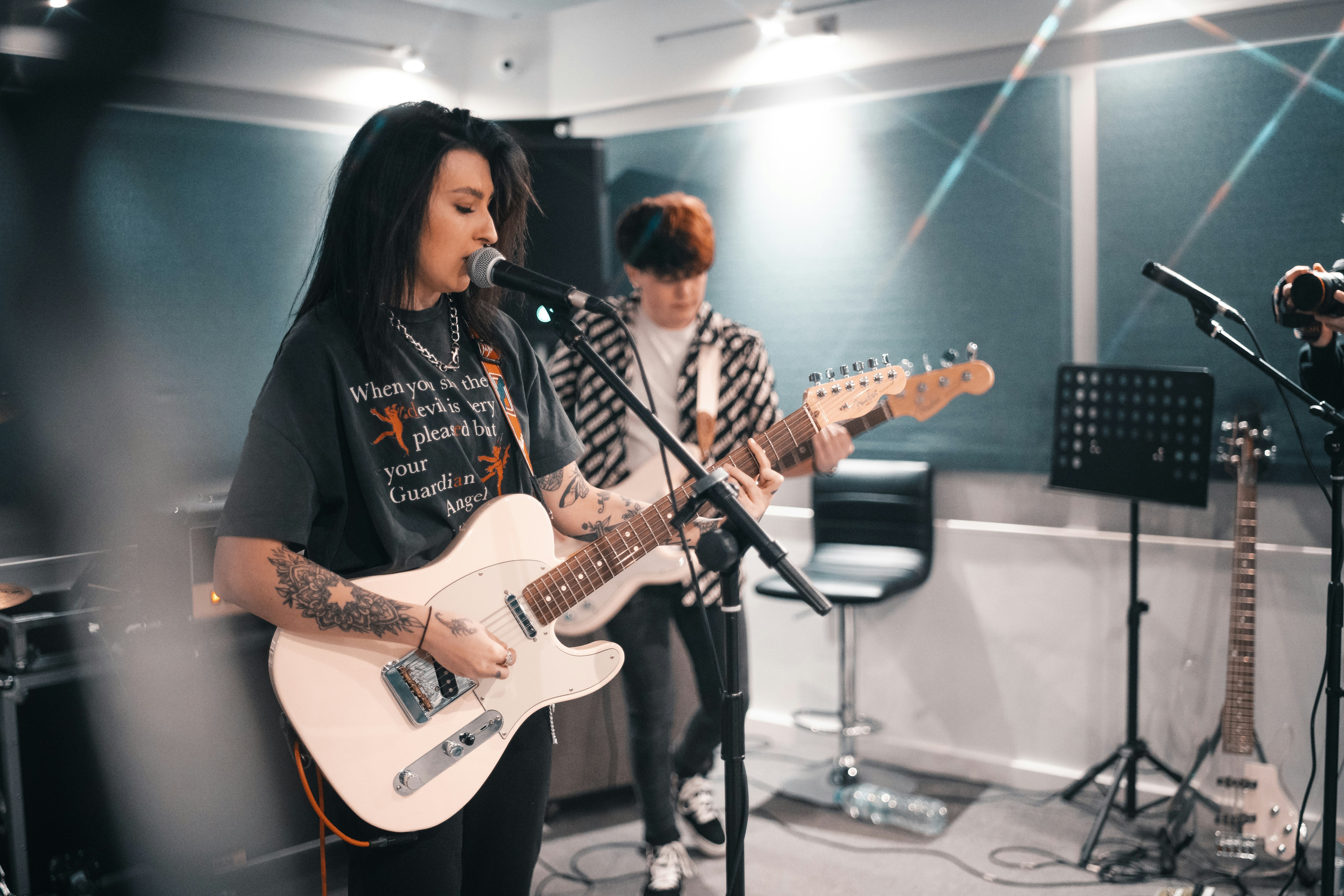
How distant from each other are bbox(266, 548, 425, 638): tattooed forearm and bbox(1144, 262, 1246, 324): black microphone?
159cm

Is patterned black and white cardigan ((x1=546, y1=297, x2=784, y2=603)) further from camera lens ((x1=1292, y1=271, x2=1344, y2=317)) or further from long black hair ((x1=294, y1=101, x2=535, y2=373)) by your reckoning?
camera lens ((x1=1292, y1=271, x2=1344, y2=317))

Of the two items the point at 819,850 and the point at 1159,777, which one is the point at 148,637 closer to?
the point at 819,850

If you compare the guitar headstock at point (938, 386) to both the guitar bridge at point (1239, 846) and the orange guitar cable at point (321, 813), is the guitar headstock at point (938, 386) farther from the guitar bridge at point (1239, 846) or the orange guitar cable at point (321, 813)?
the guitar bridge at point (1239, 846)

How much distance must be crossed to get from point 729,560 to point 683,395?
129 centimetres

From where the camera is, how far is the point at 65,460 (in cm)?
279

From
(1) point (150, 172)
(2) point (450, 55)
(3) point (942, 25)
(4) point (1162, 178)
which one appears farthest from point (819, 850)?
(2) point (450, 55)

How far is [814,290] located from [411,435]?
2434mm

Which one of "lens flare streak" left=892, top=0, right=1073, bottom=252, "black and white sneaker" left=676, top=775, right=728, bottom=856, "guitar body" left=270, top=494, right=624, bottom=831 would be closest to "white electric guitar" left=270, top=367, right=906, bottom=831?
"guitar body" left=270, top=494, right=624, bottom=831

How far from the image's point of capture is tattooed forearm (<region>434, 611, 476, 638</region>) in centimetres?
150

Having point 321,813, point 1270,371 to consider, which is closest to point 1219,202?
point 1270,371

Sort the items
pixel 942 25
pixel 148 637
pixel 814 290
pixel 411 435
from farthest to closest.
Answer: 1. pixel 814 290
2. pixel 942 25
3. pixel 148 637
4. pixel 411 435

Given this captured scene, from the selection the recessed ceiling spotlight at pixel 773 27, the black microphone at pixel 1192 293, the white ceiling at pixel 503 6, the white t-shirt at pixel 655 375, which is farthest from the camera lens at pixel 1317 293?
the white ceiling at pixel 503 6

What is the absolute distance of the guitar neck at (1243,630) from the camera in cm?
261

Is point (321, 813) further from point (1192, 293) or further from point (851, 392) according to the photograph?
point (1192, 293)
